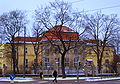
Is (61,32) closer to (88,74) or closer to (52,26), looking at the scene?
(52,26)

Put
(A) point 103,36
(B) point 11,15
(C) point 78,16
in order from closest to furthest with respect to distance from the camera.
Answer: (C) point 78,16 → (B) point 11,15 → (A) point 103,36

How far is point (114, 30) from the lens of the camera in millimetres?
55625

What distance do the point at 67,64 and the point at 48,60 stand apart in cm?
640

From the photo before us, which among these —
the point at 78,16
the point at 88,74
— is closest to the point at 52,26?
the point at 78,16

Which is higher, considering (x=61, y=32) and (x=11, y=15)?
(x=11, y=15)

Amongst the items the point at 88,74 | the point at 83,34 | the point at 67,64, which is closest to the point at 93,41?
the point at 88,74

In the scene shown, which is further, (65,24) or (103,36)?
(103,36)

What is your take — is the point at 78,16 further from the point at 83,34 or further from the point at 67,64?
the point at 67,64

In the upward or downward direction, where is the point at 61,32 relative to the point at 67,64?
upward

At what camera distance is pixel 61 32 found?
46750 mm

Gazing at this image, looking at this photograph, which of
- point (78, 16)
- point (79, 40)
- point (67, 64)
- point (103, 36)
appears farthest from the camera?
point (67, 64)

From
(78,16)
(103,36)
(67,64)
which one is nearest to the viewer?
(78,16)

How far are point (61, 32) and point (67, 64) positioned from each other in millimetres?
35258

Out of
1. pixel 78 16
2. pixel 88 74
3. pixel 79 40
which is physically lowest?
pixel 88 74
